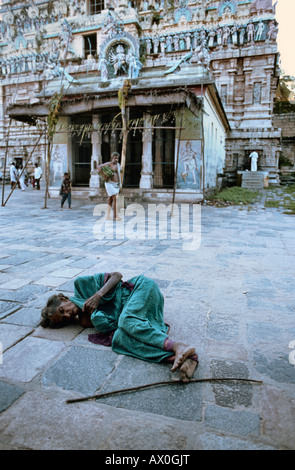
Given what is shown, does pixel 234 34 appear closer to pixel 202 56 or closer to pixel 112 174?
pixel 202 56

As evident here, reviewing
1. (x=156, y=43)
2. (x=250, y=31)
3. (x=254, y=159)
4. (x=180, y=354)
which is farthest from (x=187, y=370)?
(x=156, y=43)

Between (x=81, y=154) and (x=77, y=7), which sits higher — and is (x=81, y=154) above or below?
below

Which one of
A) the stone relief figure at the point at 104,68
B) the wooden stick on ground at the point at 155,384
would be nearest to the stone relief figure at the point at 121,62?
the stone relief figure at the point at 104,68

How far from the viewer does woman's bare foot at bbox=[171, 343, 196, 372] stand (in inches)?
93.7

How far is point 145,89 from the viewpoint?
38.7 feet

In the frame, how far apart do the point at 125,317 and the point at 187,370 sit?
2.12 ft

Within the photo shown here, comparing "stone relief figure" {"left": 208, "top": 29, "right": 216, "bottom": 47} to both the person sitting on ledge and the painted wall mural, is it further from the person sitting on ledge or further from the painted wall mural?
the person sitting on ledge

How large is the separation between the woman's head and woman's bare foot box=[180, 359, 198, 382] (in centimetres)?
115

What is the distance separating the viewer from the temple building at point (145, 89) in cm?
1286

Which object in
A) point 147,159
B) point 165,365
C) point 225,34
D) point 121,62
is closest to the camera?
point 165,365

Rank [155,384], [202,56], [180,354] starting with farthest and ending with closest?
[202,56] → [180,354] → [155,384]

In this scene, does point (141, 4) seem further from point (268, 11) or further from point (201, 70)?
point (201, 70)

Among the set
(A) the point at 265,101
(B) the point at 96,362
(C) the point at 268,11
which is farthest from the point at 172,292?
(C) the point at 268,11
